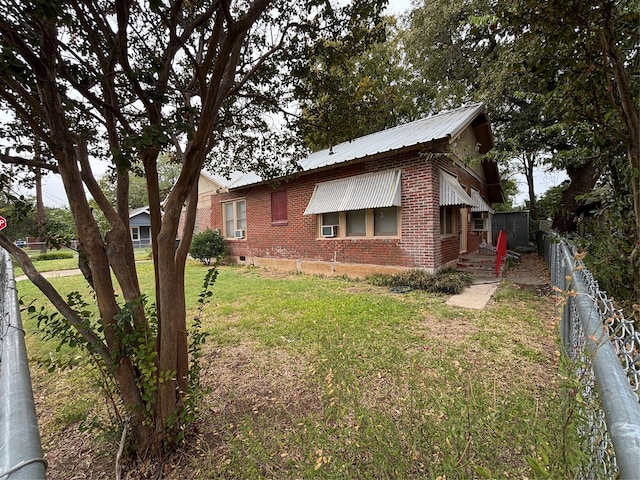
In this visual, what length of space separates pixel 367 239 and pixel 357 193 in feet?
4.60

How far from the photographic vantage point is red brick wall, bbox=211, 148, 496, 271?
735 cm

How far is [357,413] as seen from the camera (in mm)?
2469

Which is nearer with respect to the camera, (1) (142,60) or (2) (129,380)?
(2) (129,380)

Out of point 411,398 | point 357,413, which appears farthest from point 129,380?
point 411,398

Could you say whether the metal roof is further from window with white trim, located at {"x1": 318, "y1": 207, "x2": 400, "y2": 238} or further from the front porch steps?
the front porch steps

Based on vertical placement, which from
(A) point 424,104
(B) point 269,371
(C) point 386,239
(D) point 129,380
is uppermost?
(A) point 424,104

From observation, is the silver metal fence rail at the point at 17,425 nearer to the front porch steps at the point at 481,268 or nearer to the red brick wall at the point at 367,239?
the red brick wall at the point at 367,239

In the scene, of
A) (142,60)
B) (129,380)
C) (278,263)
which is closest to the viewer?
(129,380)

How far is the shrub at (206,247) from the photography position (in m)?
12.8

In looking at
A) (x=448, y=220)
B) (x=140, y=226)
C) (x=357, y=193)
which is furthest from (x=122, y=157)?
(x=140, y=226)

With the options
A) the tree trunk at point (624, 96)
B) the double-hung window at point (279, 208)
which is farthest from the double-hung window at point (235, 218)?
the tree trunk at point (624, 96)

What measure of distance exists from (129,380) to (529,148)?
15.8 meters

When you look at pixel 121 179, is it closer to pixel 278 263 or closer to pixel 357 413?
pixel 357 413

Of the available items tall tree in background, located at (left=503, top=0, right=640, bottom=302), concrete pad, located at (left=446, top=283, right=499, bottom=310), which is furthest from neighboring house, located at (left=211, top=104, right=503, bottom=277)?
tall tree in background, located at (left=503, top=0, right=640, bottom=302)
